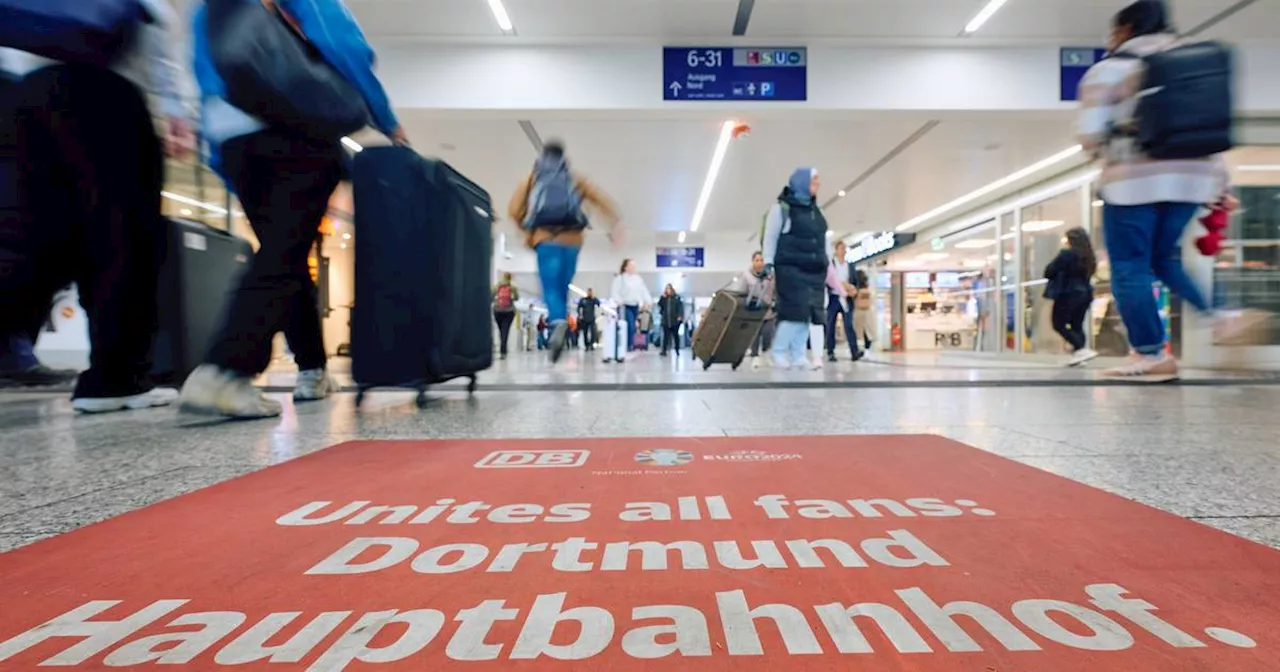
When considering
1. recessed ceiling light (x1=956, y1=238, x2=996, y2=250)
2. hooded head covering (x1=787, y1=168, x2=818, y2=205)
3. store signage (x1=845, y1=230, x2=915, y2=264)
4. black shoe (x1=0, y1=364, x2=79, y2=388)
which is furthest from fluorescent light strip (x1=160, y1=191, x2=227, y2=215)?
recessed ceiling light (x1=956, y1=238, x2=996, y2=250)

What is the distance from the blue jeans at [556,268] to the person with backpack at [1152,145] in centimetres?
311

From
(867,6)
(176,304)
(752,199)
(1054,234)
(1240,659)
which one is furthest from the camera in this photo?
(752,199)

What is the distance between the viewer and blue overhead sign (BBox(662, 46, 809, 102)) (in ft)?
20.6

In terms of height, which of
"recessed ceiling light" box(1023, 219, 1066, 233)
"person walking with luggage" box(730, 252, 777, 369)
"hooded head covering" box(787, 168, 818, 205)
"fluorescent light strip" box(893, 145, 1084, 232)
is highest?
"fluorescent light strip" box(893, 145, 1084, 232)

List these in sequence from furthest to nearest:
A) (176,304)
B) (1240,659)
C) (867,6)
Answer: (867,6) < (176,304) < (1240,659)

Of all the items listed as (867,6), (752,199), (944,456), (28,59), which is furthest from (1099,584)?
(752,199)

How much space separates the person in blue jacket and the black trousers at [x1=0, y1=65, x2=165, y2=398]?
28 centimetres

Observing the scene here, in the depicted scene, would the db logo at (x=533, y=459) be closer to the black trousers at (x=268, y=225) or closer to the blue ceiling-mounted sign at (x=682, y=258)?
the black trousers at (x=268, y=225)

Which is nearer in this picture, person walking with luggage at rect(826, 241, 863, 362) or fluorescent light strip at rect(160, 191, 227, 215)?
fluorescent light strip at rect(160, 191, 227, 215)

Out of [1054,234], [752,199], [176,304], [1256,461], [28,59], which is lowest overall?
[1256,461]

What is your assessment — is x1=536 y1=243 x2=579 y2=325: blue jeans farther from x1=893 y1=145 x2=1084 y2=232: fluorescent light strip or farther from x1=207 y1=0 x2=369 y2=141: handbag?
x1=893 y1=145 x2=1084 y2=232: fluorescent light strip

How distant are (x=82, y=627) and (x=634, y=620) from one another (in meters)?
0.50

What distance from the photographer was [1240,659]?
0.49m

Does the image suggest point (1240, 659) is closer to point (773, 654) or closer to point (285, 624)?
point (773, 654)
